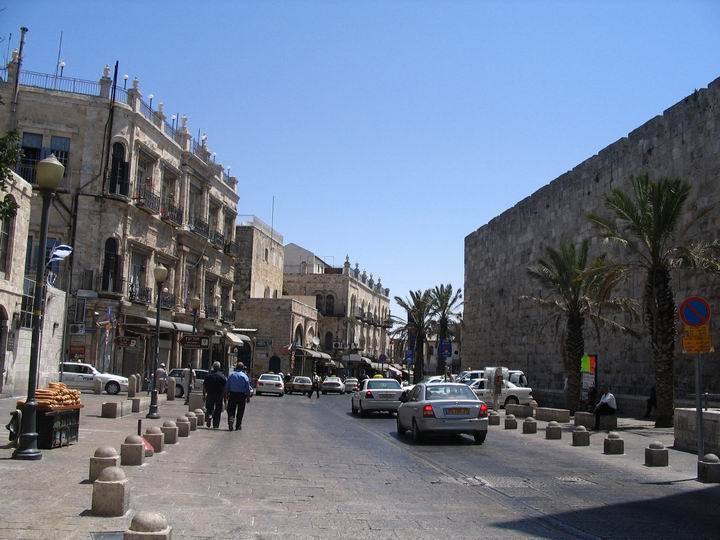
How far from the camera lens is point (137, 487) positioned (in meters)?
9.01

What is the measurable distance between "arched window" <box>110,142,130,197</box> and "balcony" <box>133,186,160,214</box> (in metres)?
0.97

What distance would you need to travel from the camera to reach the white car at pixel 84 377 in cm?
3257

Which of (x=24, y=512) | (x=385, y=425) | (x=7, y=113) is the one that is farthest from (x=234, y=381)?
(x=7, y=113)

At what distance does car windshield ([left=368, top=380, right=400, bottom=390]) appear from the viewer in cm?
2711

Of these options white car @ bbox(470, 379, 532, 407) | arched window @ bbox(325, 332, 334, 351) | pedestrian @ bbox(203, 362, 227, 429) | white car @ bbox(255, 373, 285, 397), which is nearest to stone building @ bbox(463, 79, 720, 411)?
white car @ bbox(470, 379, 532, 407)

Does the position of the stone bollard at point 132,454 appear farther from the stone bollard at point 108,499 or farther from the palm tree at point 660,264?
the palm tree at point 660,264

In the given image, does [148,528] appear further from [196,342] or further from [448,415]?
[196,342]

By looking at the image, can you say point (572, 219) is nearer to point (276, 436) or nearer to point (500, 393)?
point (500, 393)

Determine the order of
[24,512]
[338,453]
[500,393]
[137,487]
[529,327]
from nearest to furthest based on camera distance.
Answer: [24,512], [137,487], [338,453], [500,393], [529,327]

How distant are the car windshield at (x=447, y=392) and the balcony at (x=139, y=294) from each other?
944 inches

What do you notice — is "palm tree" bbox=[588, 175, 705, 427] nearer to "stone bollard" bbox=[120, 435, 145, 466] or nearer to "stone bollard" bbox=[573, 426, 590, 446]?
"stone bollard" bbox=[573, 426, 590, 446]

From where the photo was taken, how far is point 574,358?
26.9 metres

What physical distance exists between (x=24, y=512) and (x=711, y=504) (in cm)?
774

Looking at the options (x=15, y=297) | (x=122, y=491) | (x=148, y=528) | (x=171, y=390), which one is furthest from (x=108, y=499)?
(x=171, y=390)
